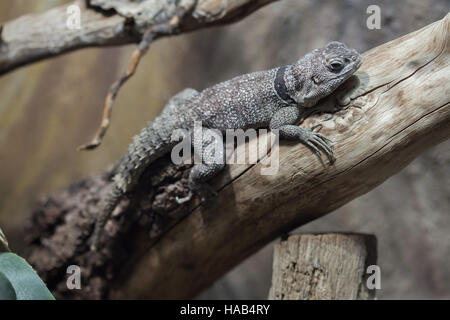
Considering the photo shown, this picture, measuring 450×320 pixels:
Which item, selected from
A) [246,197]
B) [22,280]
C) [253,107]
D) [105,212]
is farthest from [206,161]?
[22,280]

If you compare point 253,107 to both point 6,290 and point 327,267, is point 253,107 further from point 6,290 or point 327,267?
point 6,290

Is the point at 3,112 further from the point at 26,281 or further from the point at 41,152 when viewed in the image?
the point at 26,281

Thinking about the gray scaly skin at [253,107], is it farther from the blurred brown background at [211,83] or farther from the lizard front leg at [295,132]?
the blurred brown background at [211,83]

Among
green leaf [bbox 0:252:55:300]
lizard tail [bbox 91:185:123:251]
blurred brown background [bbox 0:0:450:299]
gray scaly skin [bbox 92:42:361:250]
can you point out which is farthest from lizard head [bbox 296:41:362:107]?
green leaf [bbox 0:252:55:300]

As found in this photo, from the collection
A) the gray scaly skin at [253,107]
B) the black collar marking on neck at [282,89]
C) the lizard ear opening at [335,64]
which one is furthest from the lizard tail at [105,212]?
the lizard ear opening at [335,64]

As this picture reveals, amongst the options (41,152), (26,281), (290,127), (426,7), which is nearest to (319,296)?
(290,127)

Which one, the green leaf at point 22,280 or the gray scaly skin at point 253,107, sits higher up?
the gray scaly skin at point 253,107
